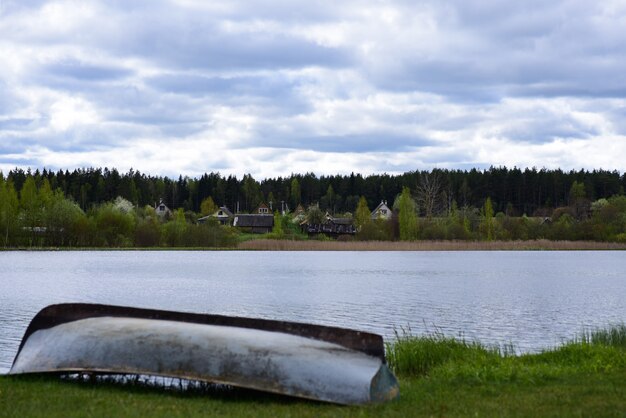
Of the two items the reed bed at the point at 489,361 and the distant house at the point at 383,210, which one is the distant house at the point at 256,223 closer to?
the distant house at the point at 383,210

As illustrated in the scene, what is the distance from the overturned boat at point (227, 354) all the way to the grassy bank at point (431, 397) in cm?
25

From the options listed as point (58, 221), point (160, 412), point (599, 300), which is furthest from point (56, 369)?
point (58, 221)

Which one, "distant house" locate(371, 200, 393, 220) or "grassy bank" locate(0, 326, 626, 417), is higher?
"distant house" locate(371, 200, 393, 220)

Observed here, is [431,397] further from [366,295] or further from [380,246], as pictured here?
[380,246]

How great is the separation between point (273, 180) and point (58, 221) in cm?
11592

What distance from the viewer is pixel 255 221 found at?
5226 inches

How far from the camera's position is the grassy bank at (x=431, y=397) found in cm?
884

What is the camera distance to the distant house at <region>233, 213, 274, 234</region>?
130125 millimetres

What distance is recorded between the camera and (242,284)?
39.6 metres

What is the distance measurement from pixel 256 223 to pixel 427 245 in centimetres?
5858

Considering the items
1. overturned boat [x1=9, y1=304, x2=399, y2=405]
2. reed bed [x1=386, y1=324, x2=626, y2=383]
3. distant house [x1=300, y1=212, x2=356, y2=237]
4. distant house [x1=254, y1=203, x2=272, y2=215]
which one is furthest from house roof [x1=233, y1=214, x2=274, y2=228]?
overturned boat [x1=9, y1=304, x2=399, y2=405]

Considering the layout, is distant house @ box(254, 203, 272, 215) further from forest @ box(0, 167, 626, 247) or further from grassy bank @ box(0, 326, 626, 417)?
grassy bank @ box(0, 326, 626, 417)

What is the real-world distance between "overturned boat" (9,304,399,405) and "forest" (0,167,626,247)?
236 ft

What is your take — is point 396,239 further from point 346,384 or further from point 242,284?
point 346,384
